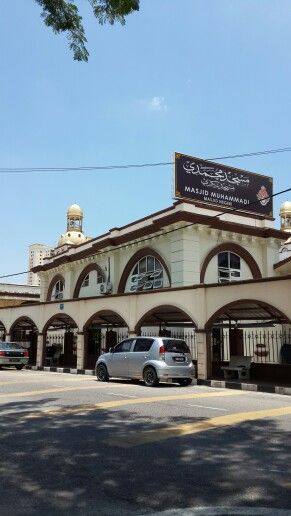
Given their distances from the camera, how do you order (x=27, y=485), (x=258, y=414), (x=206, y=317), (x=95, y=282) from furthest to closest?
1. (x=95, y=282)
2. (x=206, y=317)
3. (x=258, y=414)
4. (x=27, y=485)

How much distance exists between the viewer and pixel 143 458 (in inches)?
250

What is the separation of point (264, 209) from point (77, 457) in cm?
2669

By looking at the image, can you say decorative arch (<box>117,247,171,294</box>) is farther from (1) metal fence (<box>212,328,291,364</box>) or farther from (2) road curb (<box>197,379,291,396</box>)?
(2) road curb (<box>197,379,291,396</box>)

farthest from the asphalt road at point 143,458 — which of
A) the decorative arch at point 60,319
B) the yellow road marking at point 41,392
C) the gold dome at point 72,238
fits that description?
the gold dome at point 72,238

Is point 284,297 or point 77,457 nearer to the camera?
point 77,457

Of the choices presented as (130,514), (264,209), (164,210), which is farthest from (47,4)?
(264,209)

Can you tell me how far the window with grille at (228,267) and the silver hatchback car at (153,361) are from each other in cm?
1101

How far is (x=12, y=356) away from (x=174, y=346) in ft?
42.0

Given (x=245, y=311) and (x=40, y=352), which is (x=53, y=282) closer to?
(x=40, y=352)

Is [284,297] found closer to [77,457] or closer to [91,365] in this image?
[77,457]

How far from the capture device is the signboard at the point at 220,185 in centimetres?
2756

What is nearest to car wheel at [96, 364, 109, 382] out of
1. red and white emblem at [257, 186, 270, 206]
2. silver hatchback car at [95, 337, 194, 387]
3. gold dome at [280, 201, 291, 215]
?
silver hatchback car at [95, 337, 194, 387]

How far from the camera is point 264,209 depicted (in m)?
31.1

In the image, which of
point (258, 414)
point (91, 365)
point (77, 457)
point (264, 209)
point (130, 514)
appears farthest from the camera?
point (264, 209)
